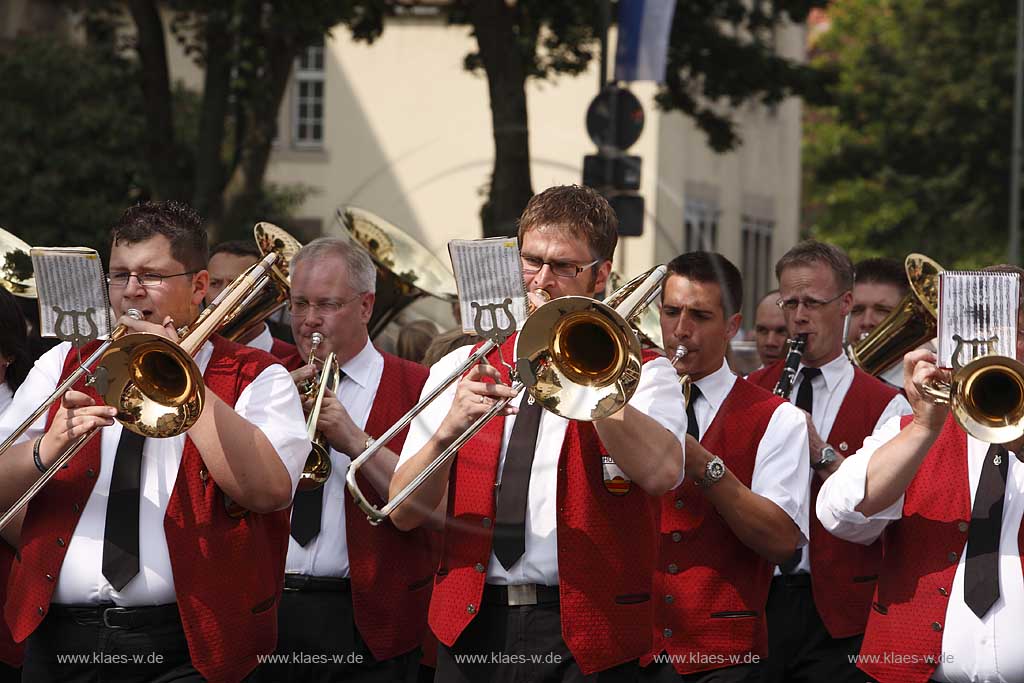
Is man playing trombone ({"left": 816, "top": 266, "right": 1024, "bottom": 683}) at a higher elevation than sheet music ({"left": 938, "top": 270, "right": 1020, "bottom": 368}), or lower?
lower

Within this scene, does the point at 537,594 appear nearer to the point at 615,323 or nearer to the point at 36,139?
the point at 615,323

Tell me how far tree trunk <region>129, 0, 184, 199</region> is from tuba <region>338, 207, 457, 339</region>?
651 cm

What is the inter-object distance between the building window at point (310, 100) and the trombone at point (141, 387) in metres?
22.4

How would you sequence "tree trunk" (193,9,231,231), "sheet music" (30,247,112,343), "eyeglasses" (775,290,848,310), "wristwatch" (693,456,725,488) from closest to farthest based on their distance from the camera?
1. "sheet music" (30,247,112,343)
2. "wristwatch" (693,456,725,488)
3. "eyeglasses" (775,290,848,310)
4. "tree trunk" (193,9,231,231)

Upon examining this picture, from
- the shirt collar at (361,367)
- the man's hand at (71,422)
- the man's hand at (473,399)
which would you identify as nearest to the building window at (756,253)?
the shirt collar at (361,367)

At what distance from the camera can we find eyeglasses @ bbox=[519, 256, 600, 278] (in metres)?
4.48

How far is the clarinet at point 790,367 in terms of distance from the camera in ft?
21.1

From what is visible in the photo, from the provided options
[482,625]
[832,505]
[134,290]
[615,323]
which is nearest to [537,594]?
[482,625]

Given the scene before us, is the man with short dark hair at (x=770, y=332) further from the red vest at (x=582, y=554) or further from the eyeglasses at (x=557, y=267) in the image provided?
the eyeglasses at (x=557, y=267)

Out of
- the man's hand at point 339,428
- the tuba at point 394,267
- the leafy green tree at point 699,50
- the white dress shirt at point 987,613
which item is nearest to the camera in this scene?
the white dress shirt at point 987,613

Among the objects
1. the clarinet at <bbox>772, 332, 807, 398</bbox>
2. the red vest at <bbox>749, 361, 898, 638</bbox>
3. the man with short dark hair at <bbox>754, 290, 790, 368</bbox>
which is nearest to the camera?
the red vest at <bbox>749, 361, 898, 638</bbox>

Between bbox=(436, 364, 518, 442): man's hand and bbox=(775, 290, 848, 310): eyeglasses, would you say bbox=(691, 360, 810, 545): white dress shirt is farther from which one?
bbox=(436, 364, 518, 442): man's hand

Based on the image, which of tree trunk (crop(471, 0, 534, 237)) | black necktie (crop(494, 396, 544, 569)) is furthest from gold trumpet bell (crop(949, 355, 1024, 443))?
tree trunk (crop(471, 0, 534, 237))

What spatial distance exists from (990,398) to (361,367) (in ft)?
8.39
